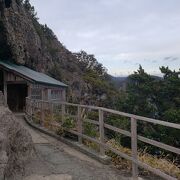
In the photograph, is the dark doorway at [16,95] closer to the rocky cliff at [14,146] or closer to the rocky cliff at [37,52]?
the rocky cliff at [37,52]

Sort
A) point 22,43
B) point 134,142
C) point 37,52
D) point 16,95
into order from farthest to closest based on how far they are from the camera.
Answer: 1. point 37,52
2. point 22,43
3. point 16,95
4. point 134,142

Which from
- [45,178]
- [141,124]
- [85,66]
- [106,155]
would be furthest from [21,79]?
[85,66]

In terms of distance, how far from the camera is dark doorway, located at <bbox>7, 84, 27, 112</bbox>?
113 feet

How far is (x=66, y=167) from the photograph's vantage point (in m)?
9.02

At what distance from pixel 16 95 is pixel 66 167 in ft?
87.2

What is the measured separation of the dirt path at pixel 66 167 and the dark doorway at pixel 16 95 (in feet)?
77.4

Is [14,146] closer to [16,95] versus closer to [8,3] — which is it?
[16,95]

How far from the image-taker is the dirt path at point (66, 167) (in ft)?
26.6

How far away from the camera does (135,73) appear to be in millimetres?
52594

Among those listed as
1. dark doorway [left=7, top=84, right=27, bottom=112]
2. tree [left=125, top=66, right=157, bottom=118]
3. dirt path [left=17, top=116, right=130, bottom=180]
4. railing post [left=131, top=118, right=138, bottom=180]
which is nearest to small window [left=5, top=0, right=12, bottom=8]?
dark doorway [left=7, top=84, right=27, bottom=112]

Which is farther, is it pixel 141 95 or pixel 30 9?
pixel 30 9

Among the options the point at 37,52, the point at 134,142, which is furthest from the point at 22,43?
the point at 134,142

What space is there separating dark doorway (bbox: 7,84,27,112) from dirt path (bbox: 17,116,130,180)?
23.6 metres

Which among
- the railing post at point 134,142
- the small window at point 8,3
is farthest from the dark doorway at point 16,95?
the railing post at point 134,142
